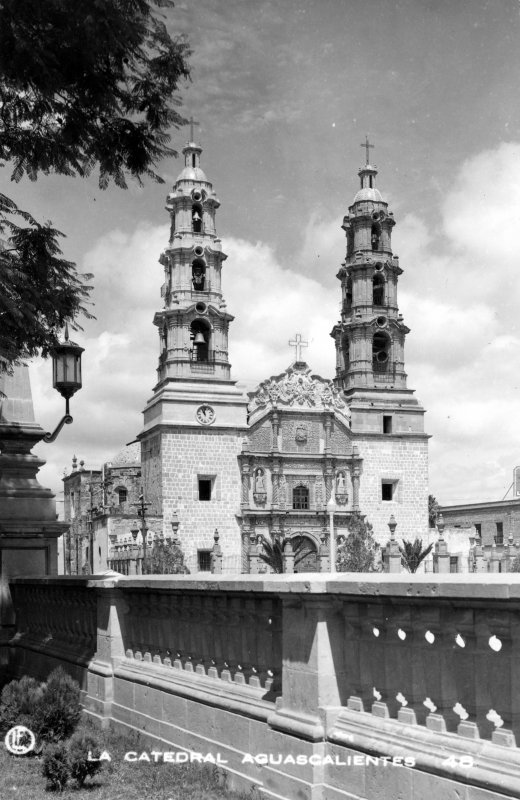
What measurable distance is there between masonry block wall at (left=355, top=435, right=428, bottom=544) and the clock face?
8.72 m

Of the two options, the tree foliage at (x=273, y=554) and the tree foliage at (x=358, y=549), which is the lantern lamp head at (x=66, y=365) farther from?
the tree foliage at (x=358, y=549)

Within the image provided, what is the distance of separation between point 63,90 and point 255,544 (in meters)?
43.9

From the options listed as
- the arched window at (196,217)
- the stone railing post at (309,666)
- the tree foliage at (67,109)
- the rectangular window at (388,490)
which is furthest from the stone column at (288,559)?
the stone railing post at (309,666)

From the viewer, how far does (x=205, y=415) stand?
50.5 meters

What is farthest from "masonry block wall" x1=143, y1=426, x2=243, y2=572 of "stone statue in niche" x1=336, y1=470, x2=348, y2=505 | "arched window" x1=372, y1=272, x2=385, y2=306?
"arched window" x1=372, y1=272, x2=385, y2=306

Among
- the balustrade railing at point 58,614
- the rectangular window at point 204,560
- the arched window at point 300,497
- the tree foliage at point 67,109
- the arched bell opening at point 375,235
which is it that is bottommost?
the rectangular window at point 204,560

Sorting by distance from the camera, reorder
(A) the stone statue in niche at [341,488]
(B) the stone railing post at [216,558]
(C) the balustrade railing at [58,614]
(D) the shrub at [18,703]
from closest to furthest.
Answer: (D) the shrub at [18,703], (C) the balustrade railing at [58,614], (B) the stone railing post at [216,558], (A) the stone statue in niche at [341,488]

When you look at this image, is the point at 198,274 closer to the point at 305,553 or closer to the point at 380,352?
the point at 380,352

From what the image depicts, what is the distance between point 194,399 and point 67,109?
137 ft

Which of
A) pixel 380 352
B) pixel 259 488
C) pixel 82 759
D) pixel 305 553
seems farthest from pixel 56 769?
pixel 380 352

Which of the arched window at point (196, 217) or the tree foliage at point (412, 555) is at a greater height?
the arched window at point (196, 217)

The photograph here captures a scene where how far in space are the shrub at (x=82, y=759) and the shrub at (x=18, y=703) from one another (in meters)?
1.10

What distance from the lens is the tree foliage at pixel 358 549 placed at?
4953cm

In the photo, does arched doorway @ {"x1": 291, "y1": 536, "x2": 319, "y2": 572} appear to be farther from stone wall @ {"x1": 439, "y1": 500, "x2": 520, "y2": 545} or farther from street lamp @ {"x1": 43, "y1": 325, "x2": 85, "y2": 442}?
street lamp @ {"x1": 43, "y1": 325, "x2": 85, "y2": 442}
